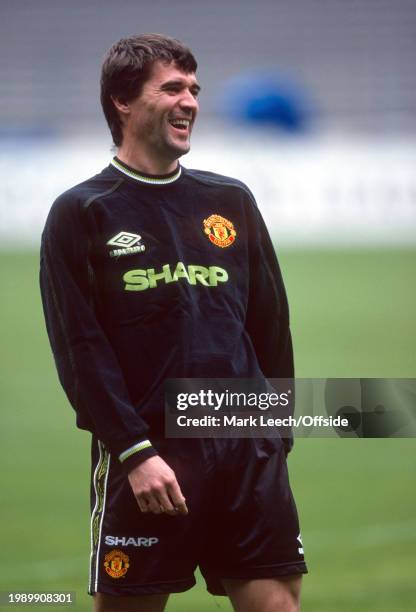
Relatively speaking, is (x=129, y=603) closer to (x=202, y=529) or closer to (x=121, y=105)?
(x=202, y=529)

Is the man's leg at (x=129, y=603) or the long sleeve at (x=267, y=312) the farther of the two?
the long sleeve at (x=267, y=312)

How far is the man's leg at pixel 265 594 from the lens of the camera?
7.61 ft

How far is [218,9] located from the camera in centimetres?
1677

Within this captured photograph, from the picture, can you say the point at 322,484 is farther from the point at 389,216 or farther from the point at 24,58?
the point at 24,58

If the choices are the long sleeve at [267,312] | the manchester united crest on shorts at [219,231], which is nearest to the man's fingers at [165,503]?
the long sleeve at [267,312]

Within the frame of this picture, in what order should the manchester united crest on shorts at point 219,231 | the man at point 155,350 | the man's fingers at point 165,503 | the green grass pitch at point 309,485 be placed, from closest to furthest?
the man's fingers at point 165,503 < the man at point 155,350 < the manchester united crest on shorts at point 219,231 < the green grass pitch at point 309,485

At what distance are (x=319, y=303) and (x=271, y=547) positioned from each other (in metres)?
9.12

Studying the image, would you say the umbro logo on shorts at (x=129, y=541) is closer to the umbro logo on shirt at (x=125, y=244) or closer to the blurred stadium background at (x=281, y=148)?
the umbro logo on shirt at (x=125, y=244)

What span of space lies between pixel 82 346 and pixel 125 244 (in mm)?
211

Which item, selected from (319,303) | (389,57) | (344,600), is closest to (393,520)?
(344,600)

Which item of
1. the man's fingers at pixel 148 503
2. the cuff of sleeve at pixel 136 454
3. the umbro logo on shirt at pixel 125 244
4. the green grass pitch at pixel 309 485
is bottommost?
the green grass pitch at pixel 309 485

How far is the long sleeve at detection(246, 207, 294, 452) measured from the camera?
2.51 m

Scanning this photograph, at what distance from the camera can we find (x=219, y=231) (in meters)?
2.45

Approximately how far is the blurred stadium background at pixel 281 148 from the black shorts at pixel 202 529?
378cm
